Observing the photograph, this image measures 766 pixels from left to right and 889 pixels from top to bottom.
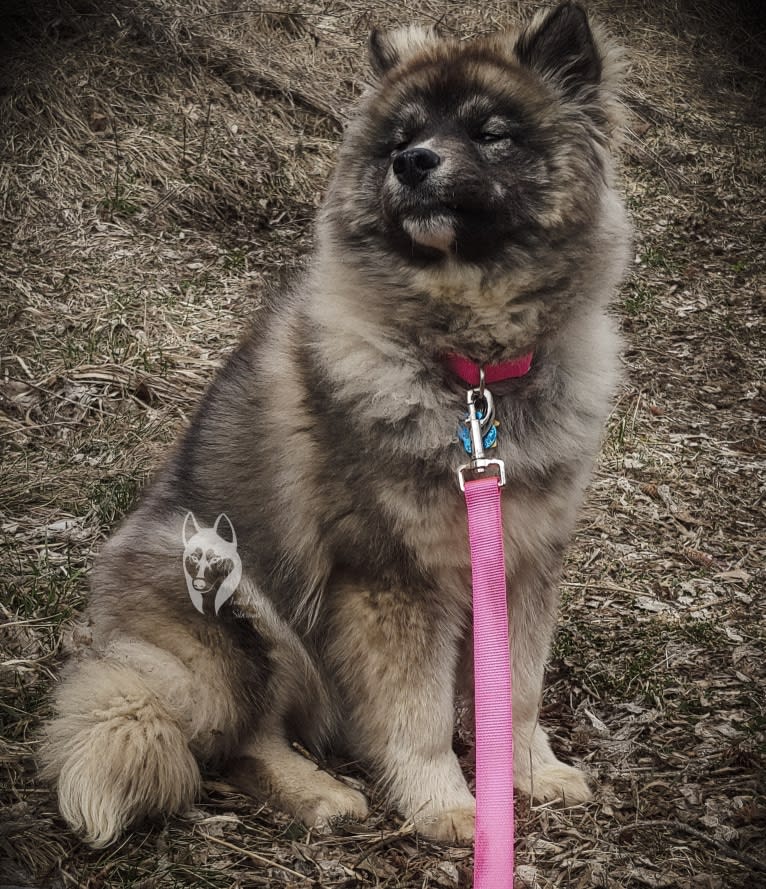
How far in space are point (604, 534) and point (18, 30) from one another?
5.44 meters

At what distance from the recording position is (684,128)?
750cm

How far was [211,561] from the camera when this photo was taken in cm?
249

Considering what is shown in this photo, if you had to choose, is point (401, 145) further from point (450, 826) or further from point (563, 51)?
point (450, 826)

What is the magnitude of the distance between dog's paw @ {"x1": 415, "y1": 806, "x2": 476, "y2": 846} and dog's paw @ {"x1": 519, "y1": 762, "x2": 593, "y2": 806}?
257 mm

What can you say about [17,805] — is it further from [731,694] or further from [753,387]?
[753,387]

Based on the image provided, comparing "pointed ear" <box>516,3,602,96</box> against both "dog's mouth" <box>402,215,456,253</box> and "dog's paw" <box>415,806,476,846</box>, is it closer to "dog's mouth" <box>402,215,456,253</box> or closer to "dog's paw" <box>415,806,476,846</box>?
"dog's mouth" <box>402,215,456,253</box>

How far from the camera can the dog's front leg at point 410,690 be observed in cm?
230

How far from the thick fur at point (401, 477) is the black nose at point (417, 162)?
0.02m

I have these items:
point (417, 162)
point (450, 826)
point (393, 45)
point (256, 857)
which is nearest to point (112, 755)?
point (256, 857)

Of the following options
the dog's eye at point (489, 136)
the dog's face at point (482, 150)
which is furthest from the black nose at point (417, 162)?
the dog's eye at point (489, 136)

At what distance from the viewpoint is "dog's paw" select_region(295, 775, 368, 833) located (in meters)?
2.30

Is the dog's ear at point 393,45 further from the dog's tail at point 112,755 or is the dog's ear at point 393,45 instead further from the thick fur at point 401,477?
the dog's tail at point 112,755

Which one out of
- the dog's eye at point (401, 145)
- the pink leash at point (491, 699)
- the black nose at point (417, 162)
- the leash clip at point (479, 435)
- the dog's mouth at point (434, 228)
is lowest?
the pink leash at point (491, 699)

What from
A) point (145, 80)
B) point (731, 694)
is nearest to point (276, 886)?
point (731, 694)
